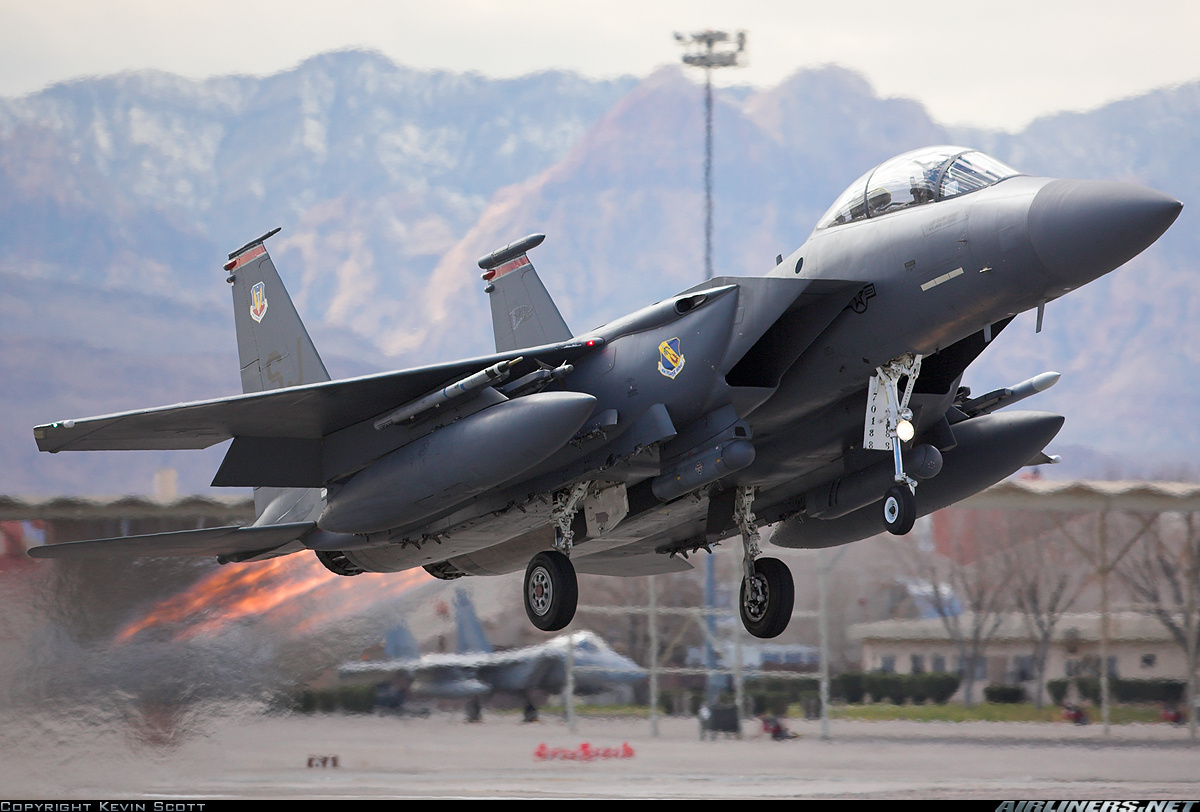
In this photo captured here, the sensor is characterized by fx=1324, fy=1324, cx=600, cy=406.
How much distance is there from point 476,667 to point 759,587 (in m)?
5.98

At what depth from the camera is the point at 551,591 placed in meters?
10.8

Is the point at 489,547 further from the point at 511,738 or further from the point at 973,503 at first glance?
the point at 973,503

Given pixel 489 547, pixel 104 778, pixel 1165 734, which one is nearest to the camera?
pixel 489 547

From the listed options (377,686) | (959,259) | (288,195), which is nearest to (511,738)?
(377,686)

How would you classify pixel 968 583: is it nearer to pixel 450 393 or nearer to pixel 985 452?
pixel 985 452

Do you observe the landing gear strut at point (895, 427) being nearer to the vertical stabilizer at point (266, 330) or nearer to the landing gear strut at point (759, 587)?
the landing gear strut at point (759, 587)

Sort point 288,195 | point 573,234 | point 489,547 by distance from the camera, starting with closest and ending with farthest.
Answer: point 489,547 < point 288,195 < point 573,234

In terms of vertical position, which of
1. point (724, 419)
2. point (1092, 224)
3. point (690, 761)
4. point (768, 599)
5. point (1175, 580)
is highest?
point (1092, 224)

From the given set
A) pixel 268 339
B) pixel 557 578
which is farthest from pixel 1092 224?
pixel 268 339

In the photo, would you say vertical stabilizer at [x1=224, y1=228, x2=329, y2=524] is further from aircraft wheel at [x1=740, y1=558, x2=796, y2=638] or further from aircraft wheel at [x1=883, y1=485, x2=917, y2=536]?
aircraft wheel at [x1=883, y1=485, x2=917, y2=536]

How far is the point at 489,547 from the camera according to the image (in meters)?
12.6

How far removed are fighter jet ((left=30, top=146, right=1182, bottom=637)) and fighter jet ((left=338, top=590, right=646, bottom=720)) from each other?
365 centimetres

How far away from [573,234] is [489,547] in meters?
82.8

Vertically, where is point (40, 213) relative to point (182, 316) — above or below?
above
